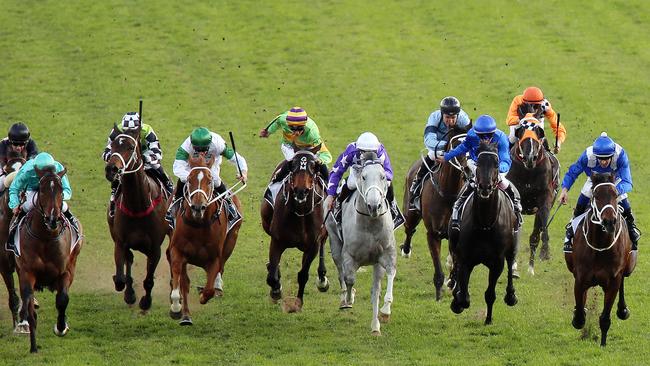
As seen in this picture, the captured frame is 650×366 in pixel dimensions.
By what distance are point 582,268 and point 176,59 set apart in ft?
69.3

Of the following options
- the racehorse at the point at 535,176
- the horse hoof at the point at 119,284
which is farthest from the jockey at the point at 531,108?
the horse hoof at the point at 119,284

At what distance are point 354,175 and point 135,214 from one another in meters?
3.24

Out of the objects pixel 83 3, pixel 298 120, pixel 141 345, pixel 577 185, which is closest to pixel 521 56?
pixel 577 185

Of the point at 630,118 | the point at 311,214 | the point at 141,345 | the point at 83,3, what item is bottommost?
the point at 141,345

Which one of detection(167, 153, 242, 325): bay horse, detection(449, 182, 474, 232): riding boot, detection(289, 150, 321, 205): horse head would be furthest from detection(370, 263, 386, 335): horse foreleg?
detection(167, 153, 242, 325): bay horse

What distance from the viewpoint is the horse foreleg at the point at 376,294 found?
1647 centimetres

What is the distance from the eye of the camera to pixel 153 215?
58.9 feet

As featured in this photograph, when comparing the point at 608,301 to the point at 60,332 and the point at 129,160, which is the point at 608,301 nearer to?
the point at 129,160

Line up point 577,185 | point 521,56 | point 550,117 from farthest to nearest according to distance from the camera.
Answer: point 521,56 < point 577,185 < point 550,117

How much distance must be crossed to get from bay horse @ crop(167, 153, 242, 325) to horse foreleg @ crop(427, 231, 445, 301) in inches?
127

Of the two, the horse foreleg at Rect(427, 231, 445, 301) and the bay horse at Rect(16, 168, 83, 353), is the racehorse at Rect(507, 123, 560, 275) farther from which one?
the bay horse at Rect(16, 168, 83, 353)

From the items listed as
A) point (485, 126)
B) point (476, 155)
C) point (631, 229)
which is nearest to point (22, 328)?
point (476, 155)

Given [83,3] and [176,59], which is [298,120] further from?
[83,3]

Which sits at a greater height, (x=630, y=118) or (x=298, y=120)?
(x=630, y=118)
